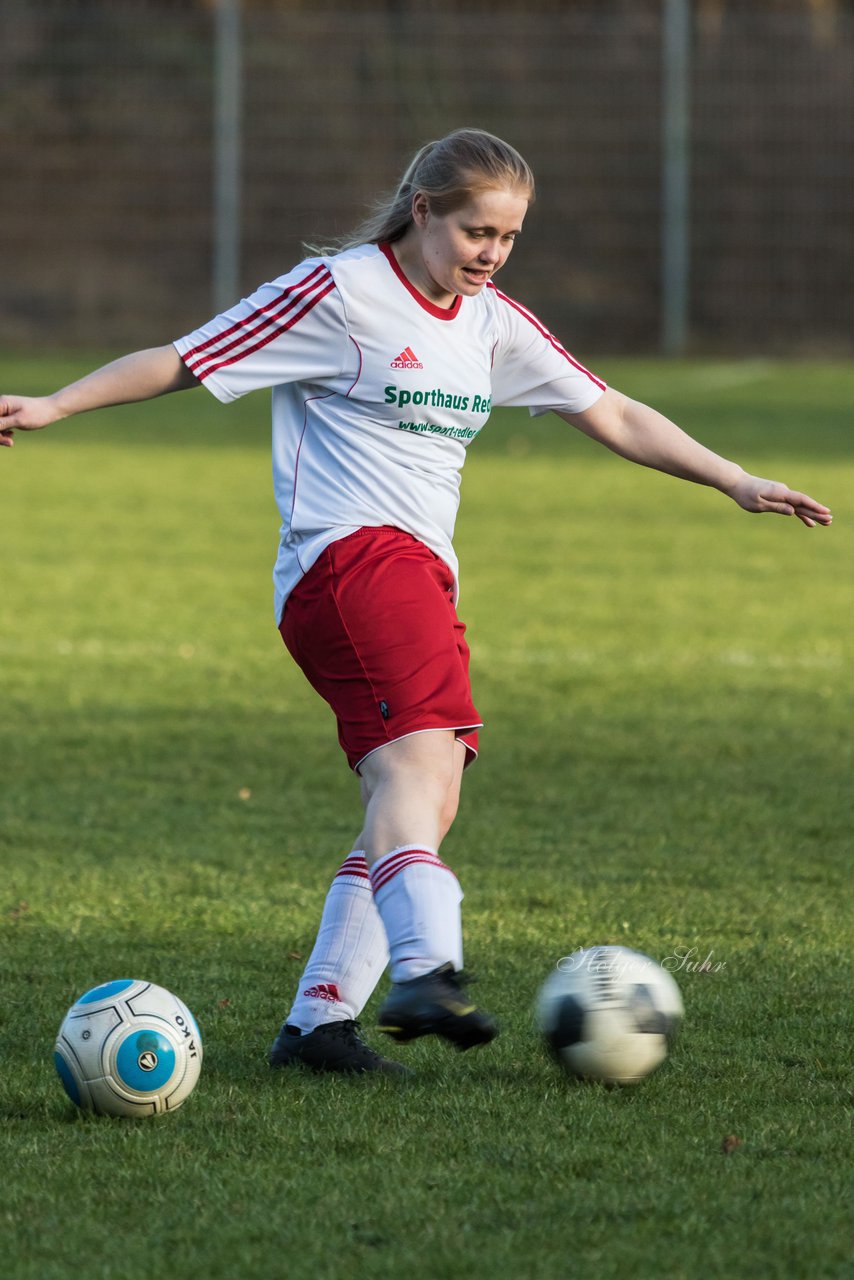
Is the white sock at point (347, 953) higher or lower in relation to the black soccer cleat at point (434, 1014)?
lower

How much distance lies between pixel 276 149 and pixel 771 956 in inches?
963

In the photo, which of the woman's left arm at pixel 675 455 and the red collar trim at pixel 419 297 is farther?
the woman's left arm at pixel 675 455

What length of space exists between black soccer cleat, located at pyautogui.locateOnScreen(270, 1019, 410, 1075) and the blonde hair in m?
1.57

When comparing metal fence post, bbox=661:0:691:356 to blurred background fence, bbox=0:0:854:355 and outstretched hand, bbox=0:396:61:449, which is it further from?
outstretched hand, bbox=0:396:61:449

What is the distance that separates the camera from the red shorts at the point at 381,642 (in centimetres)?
361

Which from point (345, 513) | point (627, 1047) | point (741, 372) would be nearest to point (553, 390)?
point (345, 513)

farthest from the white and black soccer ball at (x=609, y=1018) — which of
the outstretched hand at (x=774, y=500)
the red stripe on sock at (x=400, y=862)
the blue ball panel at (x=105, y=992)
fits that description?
the outstretched hand at (x=774, y=500)

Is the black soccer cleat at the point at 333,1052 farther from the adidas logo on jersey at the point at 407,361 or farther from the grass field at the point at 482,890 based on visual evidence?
the adidas logo on jersey at the point at 407,361

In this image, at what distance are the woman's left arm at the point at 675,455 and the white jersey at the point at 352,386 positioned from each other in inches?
14.3

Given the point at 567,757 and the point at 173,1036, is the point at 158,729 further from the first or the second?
the point at 173,1036

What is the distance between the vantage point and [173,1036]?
3.58 meters

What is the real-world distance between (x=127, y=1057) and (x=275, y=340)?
1.37 m

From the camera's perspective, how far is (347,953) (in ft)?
13.0

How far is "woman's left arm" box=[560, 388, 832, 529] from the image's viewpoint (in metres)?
4.05
